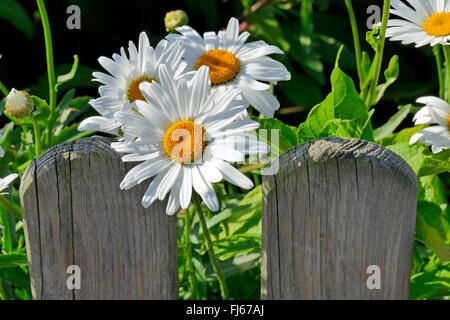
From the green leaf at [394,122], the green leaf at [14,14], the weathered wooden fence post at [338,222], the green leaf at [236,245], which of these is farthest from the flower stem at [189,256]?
the green leaf at [14,14]

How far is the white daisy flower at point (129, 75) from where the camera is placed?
3.60ft

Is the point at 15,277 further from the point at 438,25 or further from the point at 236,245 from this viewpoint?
the point at 438,25

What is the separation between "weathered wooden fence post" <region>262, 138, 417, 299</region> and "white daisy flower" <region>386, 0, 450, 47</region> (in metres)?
0.39

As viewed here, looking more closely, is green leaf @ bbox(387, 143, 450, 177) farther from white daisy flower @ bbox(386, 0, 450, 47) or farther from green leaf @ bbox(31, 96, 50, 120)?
green leaf @ bbox(31, 96, 50, 120)

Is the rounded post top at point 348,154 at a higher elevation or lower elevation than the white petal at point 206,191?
higher

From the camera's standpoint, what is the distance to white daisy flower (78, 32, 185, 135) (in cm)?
110

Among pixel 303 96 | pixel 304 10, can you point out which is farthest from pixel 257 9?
pixel 303 96

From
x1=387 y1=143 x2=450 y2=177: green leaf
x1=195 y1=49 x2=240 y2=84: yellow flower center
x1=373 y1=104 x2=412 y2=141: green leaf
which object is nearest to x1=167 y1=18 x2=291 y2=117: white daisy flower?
x1=195 y1=49 x2=240 y2=84: yellow flower center

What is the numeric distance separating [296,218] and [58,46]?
1621 mm

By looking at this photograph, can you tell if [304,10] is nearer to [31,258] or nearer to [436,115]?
[436,115]

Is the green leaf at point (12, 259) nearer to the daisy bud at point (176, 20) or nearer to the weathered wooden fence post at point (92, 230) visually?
the weathered wooden fence post at point (92, 230)

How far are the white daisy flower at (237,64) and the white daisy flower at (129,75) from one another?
57 millimetres

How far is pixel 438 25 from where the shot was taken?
1.32 meters

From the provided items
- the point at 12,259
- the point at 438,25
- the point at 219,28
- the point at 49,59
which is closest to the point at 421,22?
the point at 438,25
